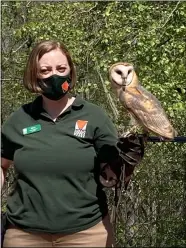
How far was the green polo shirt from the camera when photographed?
6.59 ft

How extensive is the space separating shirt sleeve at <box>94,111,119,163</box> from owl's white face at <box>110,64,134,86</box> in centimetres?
29

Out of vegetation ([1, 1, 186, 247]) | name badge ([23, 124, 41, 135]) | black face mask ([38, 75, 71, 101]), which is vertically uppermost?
black face mask ([38, 75, 71, 101])

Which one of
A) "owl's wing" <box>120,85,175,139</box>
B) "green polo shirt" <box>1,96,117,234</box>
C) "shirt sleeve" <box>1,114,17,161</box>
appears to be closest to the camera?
"green polo shirt" <box>1,96,117,234</box>

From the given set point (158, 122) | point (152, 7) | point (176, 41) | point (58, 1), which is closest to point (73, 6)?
point (58, 1)

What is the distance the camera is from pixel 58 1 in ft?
25.2

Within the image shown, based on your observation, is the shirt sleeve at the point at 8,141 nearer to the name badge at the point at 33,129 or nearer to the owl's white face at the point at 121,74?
the name badge at the point at 33,129

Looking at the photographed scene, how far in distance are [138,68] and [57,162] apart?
4406 mm

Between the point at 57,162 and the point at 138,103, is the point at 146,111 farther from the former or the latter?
the point at 57,162

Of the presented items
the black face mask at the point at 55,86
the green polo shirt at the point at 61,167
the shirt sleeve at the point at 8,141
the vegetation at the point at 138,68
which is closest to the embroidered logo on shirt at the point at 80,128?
the green polo shirt at the point at 61,167

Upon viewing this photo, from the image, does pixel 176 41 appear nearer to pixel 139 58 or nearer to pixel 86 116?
pixel 139 58

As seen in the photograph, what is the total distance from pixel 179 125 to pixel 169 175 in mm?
533

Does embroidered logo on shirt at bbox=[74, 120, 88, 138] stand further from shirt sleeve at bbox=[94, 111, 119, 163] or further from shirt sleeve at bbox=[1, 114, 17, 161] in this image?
shirt sleeve at bbox=[1, 114, 17, 161]

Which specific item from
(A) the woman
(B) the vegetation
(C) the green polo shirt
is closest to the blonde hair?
(A) the woman

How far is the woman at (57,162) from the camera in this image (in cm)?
201
